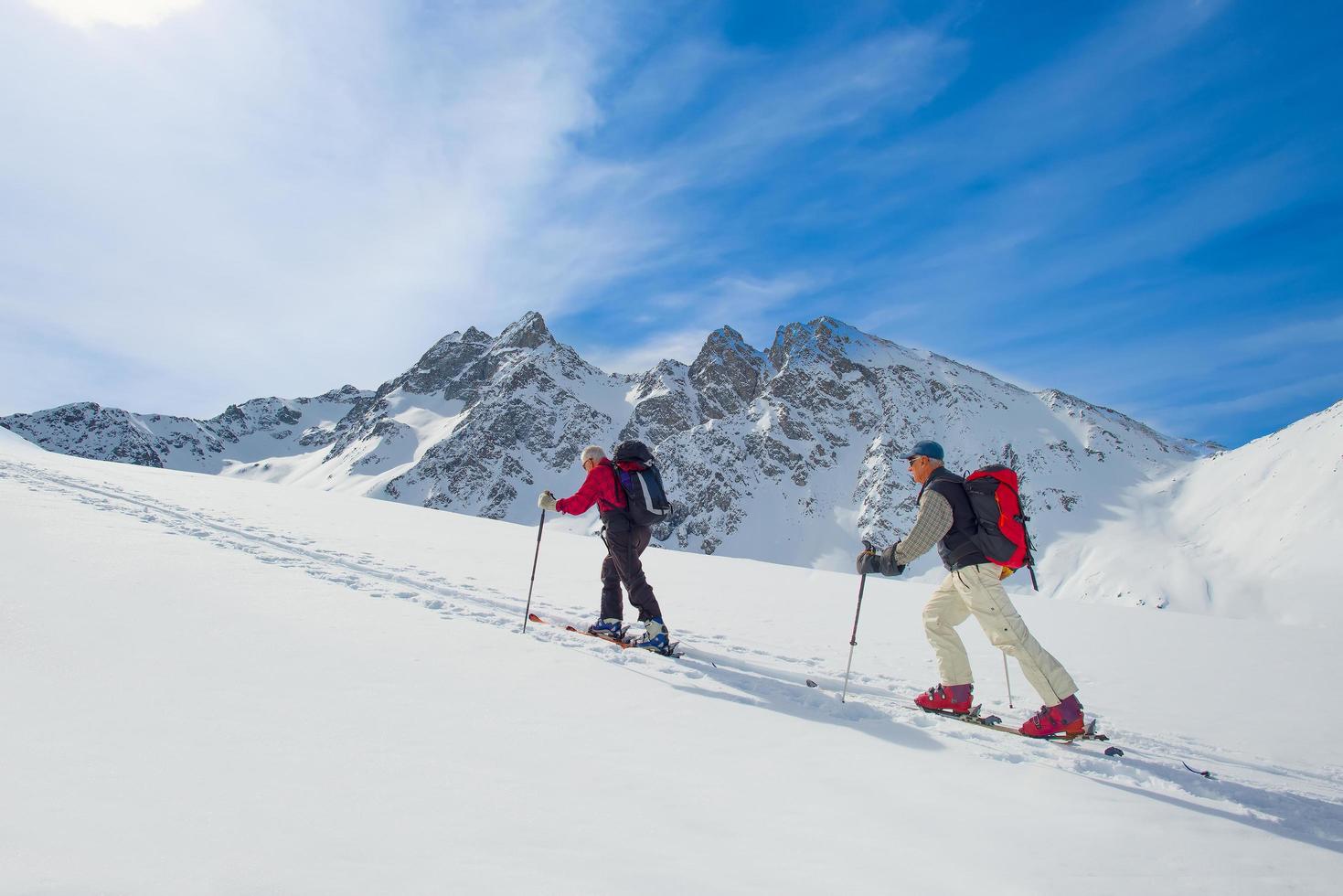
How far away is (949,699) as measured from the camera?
5672 mm

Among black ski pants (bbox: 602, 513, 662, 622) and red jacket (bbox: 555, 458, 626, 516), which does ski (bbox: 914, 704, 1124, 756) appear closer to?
black ski pants (bbox: 602, 513, 662, 622)

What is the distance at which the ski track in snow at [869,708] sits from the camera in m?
4.02

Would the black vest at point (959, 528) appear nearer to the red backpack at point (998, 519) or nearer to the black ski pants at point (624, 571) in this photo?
the red backpack at point (998, 519)

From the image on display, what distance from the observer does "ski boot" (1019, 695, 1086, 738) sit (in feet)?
16.4

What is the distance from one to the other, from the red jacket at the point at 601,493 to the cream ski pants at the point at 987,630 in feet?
11.9

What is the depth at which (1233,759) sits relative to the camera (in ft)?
16.9

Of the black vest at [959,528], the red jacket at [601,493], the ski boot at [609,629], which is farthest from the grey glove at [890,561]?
the red jacket at [601,493]

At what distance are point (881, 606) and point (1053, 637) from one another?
2.61 m

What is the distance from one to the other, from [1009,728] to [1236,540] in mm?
146061

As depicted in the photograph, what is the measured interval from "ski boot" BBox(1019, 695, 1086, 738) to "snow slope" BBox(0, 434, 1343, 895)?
15 centimetres

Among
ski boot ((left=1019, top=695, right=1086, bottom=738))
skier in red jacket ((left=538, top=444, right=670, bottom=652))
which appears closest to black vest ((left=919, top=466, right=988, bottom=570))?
ski boot ((left=1019, top=695, right=1086, bottom=738))

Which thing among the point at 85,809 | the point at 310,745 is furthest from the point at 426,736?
the point at 85,809

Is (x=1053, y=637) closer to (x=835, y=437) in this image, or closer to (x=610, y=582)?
(x=610, y=582)

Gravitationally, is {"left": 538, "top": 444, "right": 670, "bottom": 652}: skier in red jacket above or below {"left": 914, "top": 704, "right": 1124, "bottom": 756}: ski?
above
